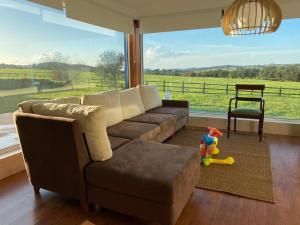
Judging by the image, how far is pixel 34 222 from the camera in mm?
1751

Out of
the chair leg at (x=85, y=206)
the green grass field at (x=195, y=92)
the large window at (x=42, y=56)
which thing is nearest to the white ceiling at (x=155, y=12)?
the large window at (x=42, y=56)

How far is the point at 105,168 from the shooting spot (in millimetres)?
1726

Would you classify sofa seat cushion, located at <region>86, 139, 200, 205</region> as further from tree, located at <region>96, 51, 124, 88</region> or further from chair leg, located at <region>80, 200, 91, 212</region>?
tree, located at <region>96, 51, 124, 88</region>

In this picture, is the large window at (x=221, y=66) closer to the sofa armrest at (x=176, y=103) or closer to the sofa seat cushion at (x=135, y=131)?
the sofa armrest at (x=176, y=103)

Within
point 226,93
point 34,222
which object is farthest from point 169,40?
point 34,222

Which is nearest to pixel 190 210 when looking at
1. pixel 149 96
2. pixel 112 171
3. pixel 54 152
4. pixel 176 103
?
pixel 112 171

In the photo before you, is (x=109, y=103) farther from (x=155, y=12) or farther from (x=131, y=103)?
(x=155, y=12)

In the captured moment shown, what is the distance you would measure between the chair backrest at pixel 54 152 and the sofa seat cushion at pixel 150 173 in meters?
0.14

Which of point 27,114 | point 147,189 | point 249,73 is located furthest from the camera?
point 249,73

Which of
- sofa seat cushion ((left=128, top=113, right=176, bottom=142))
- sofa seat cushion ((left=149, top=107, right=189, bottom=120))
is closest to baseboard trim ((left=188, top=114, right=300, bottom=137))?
sofa seat cushion ((left=149, top=107, right=189, bottom=120))

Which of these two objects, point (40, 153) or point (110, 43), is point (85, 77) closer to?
point (110, 43)

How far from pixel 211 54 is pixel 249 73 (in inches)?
33.4

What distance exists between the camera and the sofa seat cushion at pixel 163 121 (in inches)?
126

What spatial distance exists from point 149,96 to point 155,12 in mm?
1793
